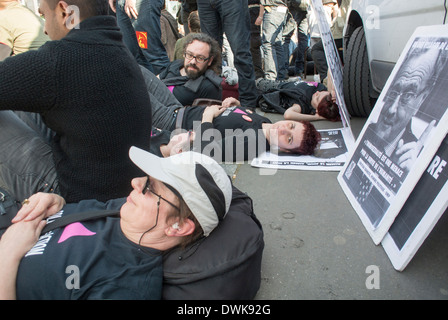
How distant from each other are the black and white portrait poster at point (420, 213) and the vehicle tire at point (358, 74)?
192 cm

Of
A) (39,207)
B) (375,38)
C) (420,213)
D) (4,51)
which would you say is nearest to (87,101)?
(39,207)

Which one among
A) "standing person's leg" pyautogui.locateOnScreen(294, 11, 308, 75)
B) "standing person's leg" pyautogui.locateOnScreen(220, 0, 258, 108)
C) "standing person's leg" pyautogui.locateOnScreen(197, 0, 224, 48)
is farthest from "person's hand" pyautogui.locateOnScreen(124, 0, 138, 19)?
"standing person's leg" pyautogui.locateOnScreen(294, 11, 308, 75)

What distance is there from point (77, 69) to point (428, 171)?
4.83ft

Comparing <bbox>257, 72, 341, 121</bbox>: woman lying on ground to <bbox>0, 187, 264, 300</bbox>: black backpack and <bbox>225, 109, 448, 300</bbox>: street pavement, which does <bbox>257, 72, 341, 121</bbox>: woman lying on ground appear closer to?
<bbox>225, 109, 448, 300</bbox>: street pavement

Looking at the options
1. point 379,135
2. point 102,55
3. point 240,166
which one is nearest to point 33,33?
point 102,55

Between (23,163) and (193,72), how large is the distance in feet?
6.86

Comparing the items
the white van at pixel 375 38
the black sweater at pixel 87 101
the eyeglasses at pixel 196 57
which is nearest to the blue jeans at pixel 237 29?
the eyeglasses at pixel 196 57

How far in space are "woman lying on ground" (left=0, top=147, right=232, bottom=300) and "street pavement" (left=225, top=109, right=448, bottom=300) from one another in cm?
47

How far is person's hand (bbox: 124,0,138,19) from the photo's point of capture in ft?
11.6

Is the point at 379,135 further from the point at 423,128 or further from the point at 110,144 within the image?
the point at 110,144

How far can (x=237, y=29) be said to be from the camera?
350 cm

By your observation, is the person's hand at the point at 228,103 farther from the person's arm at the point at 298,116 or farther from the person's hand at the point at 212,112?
the person's arm at the point at 298,116

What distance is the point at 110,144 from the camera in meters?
1.48

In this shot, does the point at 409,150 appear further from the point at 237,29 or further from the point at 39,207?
the point at 237,29
